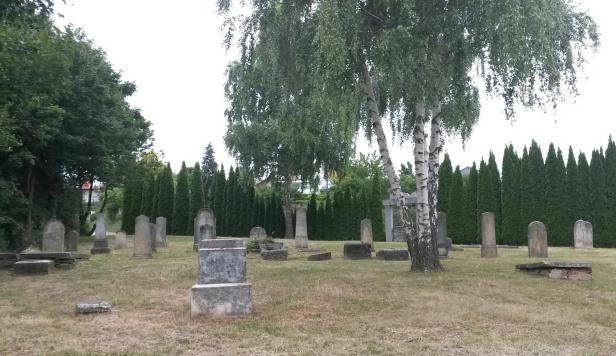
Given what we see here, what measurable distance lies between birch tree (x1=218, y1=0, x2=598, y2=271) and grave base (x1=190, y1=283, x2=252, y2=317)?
4.72 metres

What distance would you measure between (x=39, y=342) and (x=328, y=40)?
6.69 meters

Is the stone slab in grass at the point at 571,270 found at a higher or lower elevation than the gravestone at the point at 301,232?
lower

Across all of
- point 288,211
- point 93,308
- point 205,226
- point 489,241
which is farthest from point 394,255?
point 288,211

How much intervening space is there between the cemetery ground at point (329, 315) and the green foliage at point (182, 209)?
80.4 ft

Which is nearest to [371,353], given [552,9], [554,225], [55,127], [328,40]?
[328,40]

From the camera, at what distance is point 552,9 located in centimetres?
1040

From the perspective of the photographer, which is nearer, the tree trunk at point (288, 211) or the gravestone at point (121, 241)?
the gravestone at point (121, 241)

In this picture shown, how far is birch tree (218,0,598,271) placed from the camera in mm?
10133

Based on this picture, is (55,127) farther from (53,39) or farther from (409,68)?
(409,68)

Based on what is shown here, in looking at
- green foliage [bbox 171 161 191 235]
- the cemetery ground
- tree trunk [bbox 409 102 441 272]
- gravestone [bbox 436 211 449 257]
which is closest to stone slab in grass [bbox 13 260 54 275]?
the cemetery ground

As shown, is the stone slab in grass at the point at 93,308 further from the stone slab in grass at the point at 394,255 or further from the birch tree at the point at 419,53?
the stone slab in grass at the point at 394,255

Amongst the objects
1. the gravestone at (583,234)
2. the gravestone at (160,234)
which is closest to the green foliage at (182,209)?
the gravestone at (160,234)

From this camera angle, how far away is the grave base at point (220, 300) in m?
7.70

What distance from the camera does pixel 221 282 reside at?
7918mm
